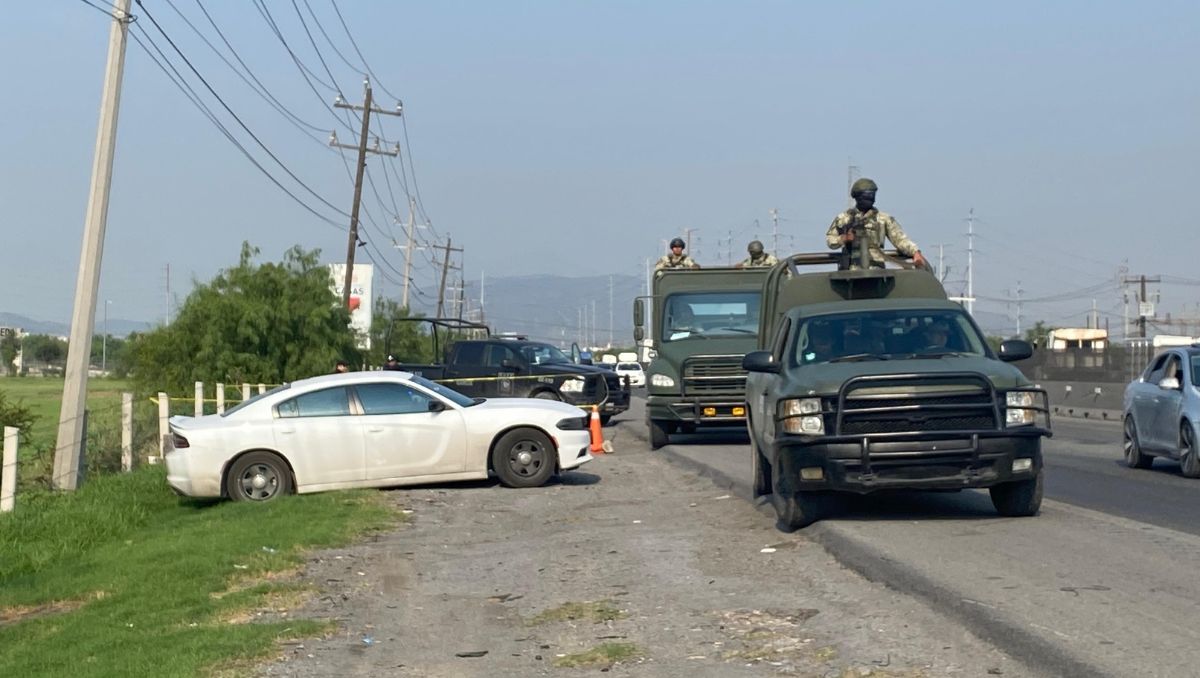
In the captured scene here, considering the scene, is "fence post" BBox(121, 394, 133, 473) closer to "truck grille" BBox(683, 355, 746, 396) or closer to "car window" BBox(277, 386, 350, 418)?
"car window" BBox(277, 386, 350, 418)

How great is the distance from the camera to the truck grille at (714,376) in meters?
22.5

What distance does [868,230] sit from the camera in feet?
49.0

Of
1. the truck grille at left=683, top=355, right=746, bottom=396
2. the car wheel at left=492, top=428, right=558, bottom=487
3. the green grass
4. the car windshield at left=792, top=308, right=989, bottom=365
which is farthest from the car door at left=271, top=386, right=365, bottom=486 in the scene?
the truck grille at left=683, top=355, right=746, bottom=396

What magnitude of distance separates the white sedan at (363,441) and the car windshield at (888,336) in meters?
5.69

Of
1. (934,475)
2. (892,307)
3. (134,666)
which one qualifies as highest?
(892,307)

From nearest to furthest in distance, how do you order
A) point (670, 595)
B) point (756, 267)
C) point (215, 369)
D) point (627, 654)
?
1. point (627, 654)
2. point (670, 595)
3. point (756, 267)
4. point (215, 369)

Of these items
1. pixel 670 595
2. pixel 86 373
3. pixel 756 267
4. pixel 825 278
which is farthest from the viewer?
pixel 756 267

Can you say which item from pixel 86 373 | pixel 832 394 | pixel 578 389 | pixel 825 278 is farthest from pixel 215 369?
pixel 832 394

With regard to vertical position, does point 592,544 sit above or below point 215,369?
below

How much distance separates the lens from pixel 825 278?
14227 millimetres

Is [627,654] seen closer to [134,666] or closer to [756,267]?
[134,666]

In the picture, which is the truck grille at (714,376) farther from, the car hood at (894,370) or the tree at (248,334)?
the tree at (248,334)

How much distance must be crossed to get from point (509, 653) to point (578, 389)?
2204cm

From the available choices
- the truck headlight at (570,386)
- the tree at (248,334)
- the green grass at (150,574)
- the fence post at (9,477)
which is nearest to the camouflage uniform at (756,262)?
the truck headlight at (570,386)
